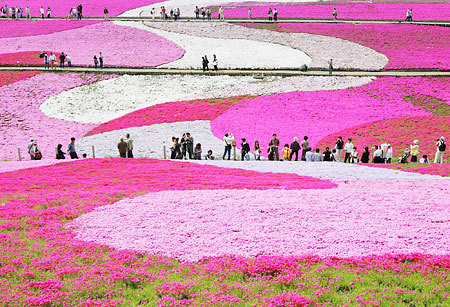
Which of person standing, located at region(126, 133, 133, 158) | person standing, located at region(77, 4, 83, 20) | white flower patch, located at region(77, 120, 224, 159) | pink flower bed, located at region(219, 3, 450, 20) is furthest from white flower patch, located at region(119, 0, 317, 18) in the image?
person standing, located at region(126, 133, 133, 158)

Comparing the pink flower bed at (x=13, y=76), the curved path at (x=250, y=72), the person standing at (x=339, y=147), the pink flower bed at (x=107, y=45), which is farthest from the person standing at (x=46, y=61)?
the person standing at (x=339, y=147)


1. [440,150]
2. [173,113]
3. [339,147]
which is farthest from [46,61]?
[440,150]

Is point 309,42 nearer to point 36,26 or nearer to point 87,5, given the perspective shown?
point 36,26

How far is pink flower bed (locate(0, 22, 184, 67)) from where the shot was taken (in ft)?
184

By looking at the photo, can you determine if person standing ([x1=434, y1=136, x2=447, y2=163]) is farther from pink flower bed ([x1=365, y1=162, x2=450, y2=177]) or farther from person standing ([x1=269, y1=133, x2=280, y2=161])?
person standing ([x1=269, y1=133, x2=280, y2=161])

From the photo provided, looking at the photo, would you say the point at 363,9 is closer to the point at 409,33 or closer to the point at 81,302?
the point at 409,33

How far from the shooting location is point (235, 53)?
2247 inches

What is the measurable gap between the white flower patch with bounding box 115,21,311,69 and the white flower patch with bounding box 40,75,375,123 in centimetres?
500

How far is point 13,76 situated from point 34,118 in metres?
10.6

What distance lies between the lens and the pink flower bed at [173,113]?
4006 cm

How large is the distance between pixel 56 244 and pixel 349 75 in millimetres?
37782

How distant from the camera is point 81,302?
37.9 feet

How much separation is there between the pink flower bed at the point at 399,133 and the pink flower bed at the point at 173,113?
34.7 ft

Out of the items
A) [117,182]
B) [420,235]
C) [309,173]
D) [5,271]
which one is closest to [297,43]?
[309,173]
